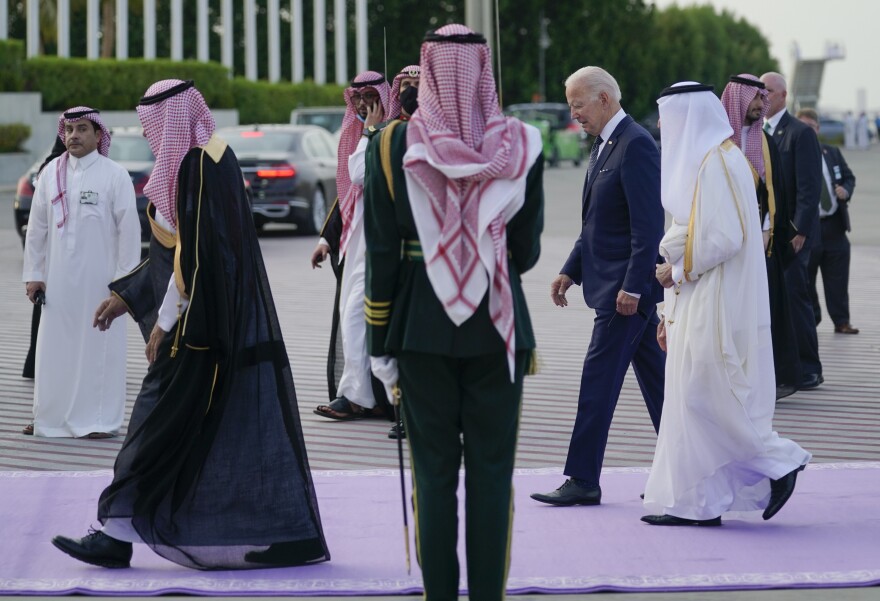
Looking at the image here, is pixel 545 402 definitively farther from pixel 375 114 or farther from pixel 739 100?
pixel 739 100

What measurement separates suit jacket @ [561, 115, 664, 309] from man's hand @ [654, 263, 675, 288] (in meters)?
0.07

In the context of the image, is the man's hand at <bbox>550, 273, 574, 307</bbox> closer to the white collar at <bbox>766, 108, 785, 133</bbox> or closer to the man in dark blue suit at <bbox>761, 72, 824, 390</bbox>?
the man in dark blue suit at <bbox>761, 72, 824, 390</bbox>

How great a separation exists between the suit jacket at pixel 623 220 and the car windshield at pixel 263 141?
1543 cm

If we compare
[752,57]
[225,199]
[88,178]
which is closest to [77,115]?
[88,178]

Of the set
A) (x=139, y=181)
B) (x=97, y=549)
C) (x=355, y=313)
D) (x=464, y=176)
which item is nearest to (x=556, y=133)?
(x=139, y=181)

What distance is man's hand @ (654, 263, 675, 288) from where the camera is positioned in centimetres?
609

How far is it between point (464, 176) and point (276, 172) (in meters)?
17.0

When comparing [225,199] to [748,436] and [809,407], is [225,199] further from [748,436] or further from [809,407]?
[809,407]

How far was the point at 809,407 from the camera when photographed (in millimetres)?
8898

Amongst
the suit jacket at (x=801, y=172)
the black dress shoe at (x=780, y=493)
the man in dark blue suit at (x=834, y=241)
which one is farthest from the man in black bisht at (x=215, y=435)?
the man in dark blue suit at (x=834, y=241)

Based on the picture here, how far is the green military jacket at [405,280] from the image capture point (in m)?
4.38

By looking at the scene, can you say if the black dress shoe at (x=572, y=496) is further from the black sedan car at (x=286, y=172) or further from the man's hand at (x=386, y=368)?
the black sedan car at (x=286, y=172)

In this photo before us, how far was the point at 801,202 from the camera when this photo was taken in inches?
372

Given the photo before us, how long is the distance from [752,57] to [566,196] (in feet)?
333
